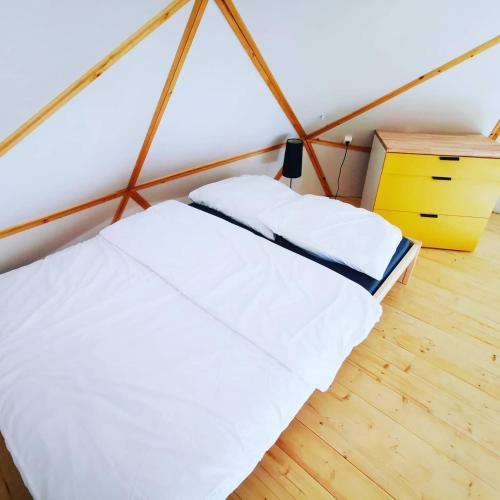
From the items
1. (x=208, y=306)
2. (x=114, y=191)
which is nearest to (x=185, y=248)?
(x=208, y=306)

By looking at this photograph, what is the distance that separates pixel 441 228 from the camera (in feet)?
8.65

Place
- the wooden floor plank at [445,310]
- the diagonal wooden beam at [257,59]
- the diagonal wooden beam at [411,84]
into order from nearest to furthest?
1. the diagonal wooden beam at [257,59]
2. the wooden floor plank at [445,310]
3. the diagonal wooden beam at [411,84]

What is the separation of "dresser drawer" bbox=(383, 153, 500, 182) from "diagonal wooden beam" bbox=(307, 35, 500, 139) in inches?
23.2

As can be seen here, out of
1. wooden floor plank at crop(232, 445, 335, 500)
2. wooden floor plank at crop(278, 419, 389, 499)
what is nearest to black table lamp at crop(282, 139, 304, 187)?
wooden floor plank at crop(278, 419, 389, 499)

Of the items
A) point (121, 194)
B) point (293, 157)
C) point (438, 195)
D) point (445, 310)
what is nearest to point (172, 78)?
point (121, 194)

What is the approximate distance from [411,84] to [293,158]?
108 cm

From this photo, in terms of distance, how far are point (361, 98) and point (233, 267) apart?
1.98 meters

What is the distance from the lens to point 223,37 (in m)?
1.72

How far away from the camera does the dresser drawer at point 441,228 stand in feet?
8.45

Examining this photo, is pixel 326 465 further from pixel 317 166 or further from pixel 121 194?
pixel 317 166

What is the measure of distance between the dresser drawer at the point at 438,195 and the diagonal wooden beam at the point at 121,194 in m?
1.19

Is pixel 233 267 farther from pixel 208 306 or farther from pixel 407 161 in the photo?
pixel 407 161

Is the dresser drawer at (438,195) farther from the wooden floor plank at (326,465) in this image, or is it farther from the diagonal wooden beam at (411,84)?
the wooden floor plank at (326,465)

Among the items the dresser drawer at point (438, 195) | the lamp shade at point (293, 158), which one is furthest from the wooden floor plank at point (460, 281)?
the lamp shade at point (293, 158)
